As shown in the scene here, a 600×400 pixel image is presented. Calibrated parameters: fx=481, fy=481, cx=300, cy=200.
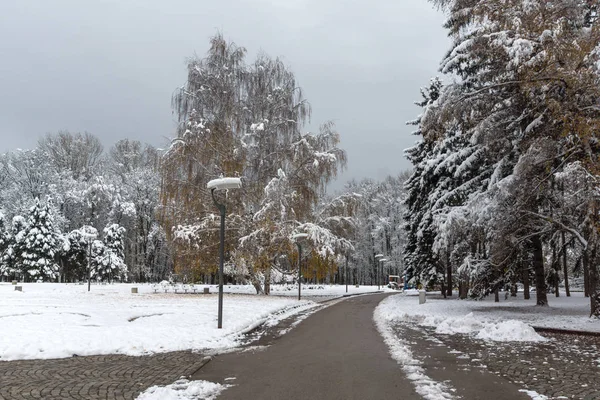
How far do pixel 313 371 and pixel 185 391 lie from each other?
2161 mm

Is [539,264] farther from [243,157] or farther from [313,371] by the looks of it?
[243,157]

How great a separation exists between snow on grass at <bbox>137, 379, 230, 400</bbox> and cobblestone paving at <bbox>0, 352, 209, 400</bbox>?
19 cm

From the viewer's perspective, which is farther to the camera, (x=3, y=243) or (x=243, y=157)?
(x=3, y=243)

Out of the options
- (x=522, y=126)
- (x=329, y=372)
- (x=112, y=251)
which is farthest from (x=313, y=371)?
(x=112, y=251)

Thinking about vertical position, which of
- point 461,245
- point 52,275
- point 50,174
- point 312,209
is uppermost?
point 50,174

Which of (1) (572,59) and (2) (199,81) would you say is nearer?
(1) (572,59)

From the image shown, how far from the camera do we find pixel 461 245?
61.9 feet

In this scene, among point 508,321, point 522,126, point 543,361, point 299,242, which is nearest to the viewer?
point 543,361

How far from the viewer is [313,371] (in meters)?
7.43

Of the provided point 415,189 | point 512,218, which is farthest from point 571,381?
point 415,189

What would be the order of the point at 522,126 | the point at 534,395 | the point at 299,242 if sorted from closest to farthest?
the point at 534,395 → the point at 522,126 → the point at 299,242

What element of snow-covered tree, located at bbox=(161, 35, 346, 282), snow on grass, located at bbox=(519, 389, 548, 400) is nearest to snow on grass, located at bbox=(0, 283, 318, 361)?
snow on grass, located at bbox=(519, 389, 548, 400)

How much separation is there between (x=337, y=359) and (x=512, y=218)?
9.56 metres

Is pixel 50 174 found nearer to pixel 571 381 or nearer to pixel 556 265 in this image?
pixel 556 265
